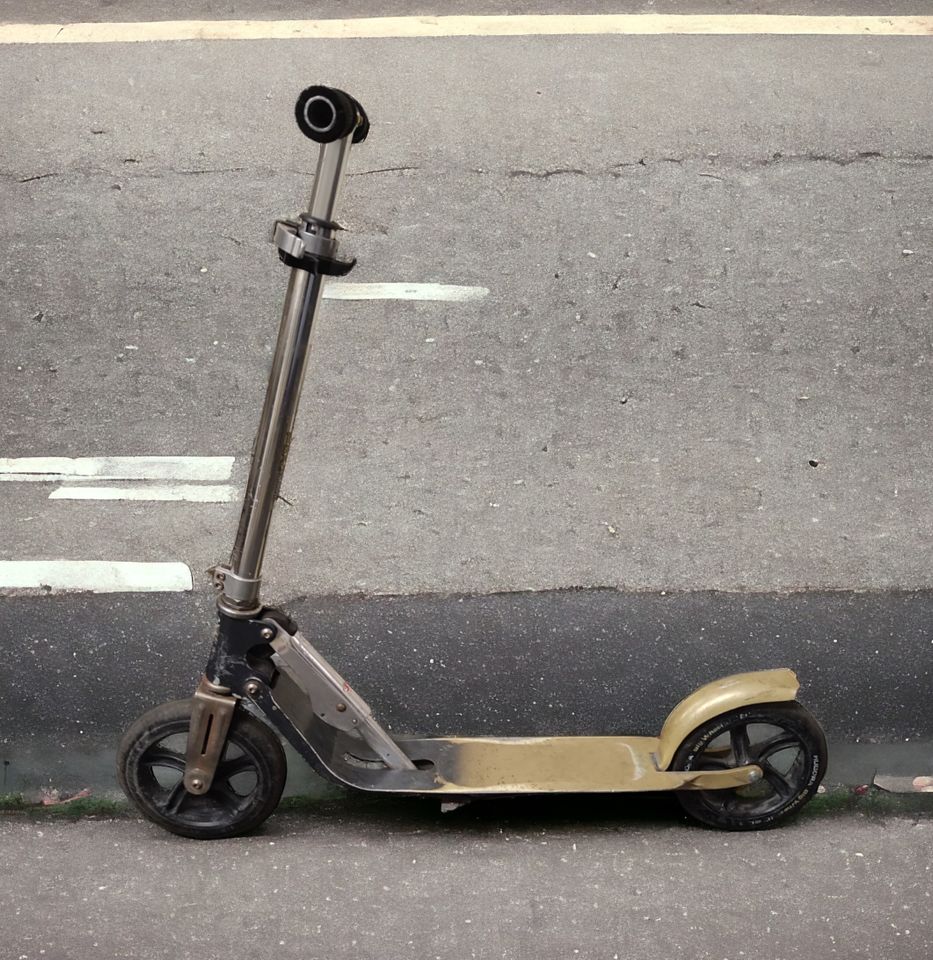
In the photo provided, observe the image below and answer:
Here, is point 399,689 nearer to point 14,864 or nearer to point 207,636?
point 207,636

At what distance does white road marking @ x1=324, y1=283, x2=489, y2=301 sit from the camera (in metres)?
6.75

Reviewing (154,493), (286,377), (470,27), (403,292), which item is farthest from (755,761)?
(470,27)

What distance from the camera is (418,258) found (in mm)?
7004

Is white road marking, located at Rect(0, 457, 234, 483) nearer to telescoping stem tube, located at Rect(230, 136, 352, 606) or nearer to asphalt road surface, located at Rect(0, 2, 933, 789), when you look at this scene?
asphalt road surface, located at Rect(0, 2, 933, 789)

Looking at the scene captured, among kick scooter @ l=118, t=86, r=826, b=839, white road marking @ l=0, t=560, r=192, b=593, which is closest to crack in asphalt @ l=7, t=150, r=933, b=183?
white road marking @ l=0, t=560, r=192, b=593

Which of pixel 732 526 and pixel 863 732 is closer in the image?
pixel 863 732

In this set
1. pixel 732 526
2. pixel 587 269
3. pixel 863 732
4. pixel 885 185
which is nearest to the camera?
pixel 863 732

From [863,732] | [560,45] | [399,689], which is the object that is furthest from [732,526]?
[560,45]

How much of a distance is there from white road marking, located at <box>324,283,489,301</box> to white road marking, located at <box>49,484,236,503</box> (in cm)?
152

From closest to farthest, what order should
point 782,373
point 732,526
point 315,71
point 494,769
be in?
point 494,769, point 732,526, point 782,373, point 315,71

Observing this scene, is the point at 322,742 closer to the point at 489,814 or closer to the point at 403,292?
the point at 489,814

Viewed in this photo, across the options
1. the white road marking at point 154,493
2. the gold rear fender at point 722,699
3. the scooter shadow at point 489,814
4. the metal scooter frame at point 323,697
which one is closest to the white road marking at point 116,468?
the white road marking at point 154,493

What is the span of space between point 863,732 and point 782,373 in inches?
84.6

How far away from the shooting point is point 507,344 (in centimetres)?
649
